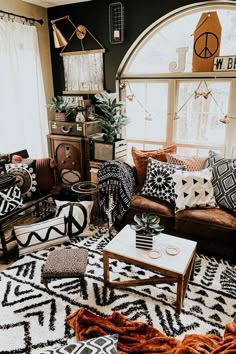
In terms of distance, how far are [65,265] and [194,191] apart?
137 cm

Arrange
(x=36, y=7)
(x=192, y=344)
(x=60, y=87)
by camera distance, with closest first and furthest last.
→ (x=192, y=344) < (x=36, y=7) < (x=60, y=87)

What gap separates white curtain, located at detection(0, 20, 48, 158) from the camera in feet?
10.6

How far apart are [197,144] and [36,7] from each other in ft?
8.89

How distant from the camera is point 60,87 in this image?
395 centimetres

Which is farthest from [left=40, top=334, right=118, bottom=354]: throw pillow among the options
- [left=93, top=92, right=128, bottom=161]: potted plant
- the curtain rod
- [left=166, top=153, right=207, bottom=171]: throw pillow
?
the curtain rod

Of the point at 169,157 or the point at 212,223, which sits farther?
the point at 169,157

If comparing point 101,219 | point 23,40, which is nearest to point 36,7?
point 23,40

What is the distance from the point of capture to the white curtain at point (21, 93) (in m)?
3.23

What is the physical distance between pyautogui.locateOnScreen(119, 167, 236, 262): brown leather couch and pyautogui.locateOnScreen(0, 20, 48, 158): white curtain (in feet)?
5.92

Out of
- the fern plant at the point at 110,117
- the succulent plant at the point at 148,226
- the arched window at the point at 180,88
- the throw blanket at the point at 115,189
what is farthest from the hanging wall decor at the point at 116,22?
the succulent plant at the point at 148,226

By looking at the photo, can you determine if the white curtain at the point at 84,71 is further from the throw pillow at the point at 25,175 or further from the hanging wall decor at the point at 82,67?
the throw pillow at the point at 25,175

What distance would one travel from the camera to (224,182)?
8.66 feet

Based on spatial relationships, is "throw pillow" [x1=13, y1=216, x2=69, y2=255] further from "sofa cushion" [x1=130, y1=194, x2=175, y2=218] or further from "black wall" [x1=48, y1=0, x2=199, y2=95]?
"black wall" [x1=48, y1=0, x2=199, y2=95]

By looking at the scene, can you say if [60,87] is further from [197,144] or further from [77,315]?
→ [77,315]
